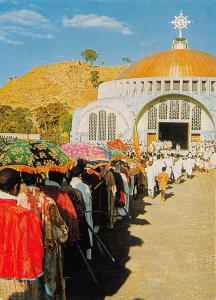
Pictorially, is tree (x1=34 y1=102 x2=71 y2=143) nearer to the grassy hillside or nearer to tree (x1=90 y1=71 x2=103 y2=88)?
the grassy hillside

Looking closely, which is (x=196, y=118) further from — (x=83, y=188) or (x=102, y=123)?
(x=83, y=188)

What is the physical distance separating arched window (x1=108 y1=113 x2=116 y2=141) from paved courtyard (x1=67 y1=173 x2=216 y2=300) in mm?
21599

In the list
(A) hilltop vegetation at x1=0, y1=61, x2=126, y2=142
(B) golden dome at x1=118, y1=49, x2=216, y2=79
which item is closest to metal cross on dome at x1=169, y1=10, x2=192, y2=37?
(B) golden dome at x1=118, y1=49, x2=216, y2=79

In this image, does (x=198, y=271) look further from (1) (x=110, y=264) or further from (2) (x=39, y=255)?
(2) (x=39, y=255)

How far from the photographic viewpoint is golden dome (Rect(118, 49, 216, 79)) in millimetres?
39812

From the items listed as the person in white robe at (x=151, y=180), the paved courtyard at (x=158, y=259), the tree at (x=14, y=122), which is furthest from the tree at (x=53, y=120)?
the paved courtyard at (x=158, y=259)

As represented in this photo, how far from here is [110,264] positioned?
23.7 ft

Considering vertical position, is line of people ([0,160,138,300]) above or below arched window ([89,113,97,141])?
below

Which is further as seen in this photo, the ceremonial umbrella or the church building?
the church building

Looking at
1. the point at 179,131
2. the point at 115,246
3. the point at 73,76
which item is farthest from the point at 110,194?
the point at 73,76

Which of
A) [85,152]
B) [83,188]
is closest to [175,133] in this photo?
[85,152]

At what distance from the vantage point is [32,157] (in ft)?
17.2

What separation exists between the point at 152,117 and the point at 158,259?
28.7 m

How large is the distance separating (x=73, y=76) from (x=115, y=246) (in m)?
88.7
